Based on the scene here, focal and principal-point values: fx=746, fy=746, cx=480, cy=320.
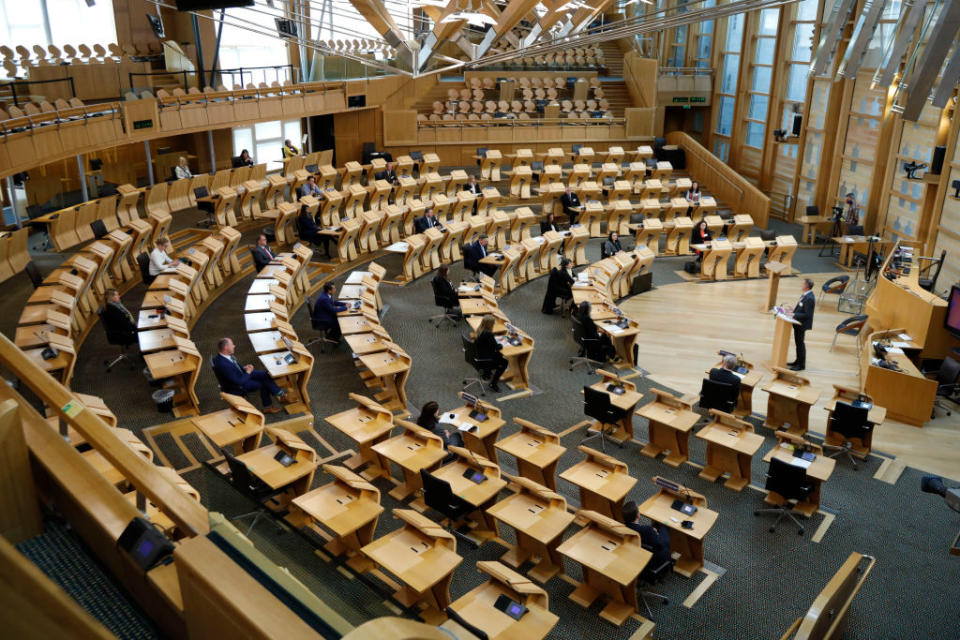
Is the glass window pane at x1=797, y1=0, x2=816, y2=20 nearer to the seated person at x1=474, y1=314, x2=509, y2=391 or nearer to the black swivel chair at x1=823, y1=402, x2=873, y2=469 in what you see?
the black swivel chair at x1=823, y1=402, x2=873, y2=469

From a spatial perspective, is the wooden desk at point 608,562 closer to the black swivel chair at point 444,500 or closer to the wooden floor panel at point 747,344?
the black swivel chair at point 444,500

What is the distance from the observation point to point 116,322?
31.4ft

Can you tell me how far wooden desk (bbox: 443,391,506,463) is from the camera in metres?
8.28

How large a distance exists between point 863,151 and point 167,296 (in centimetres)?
1590

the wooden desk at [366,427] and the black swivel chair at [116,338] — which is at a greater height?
the black swivel chair at [116,338]

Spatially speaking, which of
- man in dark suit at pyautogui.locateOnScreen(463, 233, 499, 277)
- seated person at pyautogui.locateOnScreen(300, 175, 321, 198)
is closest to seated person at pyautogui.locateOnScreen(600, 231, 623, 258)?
man in dark suit at pyautogui.locateOnScreen(463, 233, 499, 277)

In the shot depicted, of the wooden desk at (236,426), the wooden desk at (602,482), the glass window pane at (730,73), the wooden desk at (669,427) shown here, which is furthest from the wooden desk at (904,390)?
the glass window pane at (730,73)

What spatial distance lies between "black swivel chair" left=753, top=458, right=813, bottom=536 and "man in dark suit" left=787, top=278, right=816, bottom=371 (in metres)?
4.22

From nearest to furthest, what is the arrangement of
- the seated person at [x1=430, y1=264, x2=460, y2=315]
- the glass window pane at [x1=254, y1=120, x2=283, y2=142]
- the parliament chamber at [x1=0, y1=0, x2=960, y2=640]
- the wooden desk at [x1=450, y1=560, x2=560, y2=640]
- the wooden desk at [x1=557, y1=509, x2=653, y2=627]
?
1. the parliament chamber at [x1=0, y1=0, x2=960, y2=640]
2. the wooden desk at [x1=450, y1=560, x2=560, y2=640]
3. the wooden desk at [x1=557, y1=509, x2=653, y2=627]
4. the seated person at [x1=430, y1=264, x2=460, y2=315]
5. the glass window pane at [x1=254, y1=120, x2=283, y2=142]

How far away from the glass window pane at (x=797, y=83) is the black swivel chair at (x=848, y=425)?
13478 millimetres

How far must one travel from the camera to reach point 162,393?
8.66 meters

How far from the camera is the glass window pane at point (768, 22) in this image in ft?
66.9

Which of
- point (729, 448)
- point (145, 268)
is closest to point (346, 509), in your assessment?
point (729, 448)

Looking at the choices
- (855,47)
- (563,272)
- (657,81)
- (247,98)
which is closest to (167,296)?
(563,272)
